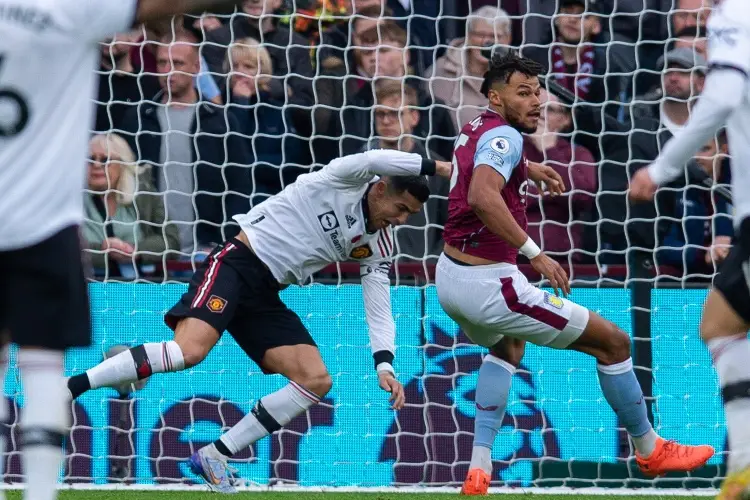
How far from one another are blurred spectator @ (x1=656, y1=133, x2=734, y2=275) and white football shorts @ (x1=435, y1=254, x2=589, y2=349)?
5.74 ft

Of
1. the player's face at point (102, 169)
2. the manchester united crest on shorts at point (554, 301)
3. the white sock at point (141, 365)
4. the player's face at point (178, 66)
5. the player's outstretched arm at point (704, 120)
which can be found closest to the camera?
the player's outstretched arm at point (704, 120)

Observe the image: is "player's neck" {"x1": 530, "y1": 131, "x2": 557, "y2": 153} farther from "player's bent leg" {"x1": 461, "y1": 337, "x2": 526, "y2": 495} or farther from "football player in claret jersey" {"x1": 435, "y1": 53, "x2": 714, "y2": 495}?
"player's bent leg" {"x1": 461, "y1": 337, "x2": 526, "y2": 495}

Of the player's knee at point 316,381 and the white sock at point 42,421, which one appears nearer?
the white sock at point 42,421

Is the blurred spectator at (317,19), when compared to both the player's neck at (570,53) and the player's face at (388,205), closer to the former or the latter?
the player's neck at (570,53)

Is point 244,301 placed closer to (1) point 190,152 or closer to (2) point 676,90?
(1) point 190,152

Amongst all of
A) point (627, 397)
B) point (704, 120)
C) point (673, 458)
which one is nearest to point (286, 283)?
point (627, 397)

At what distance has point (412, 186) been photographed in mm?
6855

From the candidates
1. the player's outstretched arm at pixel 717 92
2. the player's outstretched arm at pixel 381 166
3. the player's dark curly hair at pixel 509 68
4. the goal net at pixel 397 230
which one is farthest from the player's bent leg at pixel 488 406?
the player's outstretched arm at pixel 717 92

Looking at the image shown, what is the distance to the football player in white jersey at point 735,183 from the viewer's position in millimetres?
4195

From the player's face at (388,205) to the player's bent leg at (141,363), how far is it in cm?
112

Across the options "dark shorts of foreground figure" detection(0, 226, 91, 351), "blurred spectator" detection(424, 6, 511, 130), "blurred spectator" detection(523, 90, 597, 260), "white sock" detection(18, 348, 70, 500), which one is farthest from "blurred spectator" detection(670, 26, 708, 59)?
"white sock" detection(18, 348, 70, 500)

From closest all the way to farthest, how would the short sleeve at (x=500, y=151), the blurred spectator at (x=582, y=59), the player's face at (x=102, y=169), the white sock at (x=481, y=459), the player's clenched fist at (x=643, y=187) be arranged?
the player's clenched fist at (x=643, y=187) → the short sleeve at (x=500, y=151) → the white sock at (x=481, y=459) → the player's face at (x=102, y=169) → the blurred spectator at (x=582, y=59)

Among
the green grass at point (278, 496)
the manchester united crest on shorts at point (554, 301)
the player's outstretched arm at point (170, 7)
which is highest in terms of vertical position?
the player's outstretched arm at point (170, 7)

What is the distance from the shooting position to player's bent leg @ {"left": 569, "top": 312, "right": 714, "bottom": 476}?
6.64 m
